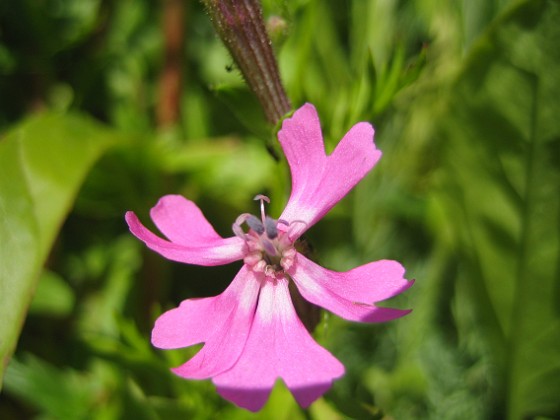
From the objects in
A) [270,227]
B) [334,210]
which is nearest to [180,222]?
[270,227]

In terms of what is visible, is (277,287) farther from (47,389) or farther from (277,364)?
(47,389)

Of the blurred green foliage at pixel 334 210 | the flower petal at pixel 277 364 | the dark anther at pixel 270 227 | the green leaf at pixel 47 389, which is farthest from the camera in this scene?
the green leaf at pixel 47 389

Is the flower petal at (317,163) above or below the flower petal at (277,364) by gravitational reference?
above

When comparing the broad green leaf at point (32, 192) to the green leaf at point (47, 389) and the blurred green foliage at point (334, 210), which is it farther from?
the green leaf at point (47, 389)

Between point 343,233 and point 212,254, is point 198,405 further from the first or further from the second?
point 343,233

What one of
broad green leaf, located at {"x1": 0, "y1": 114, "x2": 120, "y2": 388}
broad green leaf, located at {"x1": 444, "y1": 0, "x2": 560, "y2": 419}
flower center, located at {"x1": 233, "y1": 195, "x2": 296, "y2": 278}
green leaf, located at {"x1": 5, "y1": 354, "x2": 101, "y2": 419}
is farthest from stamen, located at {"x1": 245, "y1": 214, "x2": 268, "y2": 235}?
green leaf, located at {"x1": 5, "y1": 354, "x2": 101, "y2": 419}

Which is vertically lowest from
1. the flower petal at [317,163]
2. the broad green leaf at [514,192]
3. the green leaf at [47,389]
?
the green leaf at [47,389]

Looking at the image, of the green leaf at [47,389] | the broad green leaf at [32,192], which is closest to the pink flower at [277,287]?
the broad green leaf at [32,192]

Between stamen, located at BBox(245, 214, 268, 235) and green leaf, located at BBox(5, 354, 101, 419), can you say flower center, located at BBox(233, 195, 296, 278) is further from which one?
green leaf, located at BBox(5, 354, 101, 419)

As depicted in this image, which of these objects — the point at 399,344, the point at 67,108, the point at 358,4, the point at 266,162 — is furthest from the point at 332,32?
the point at 399,344
